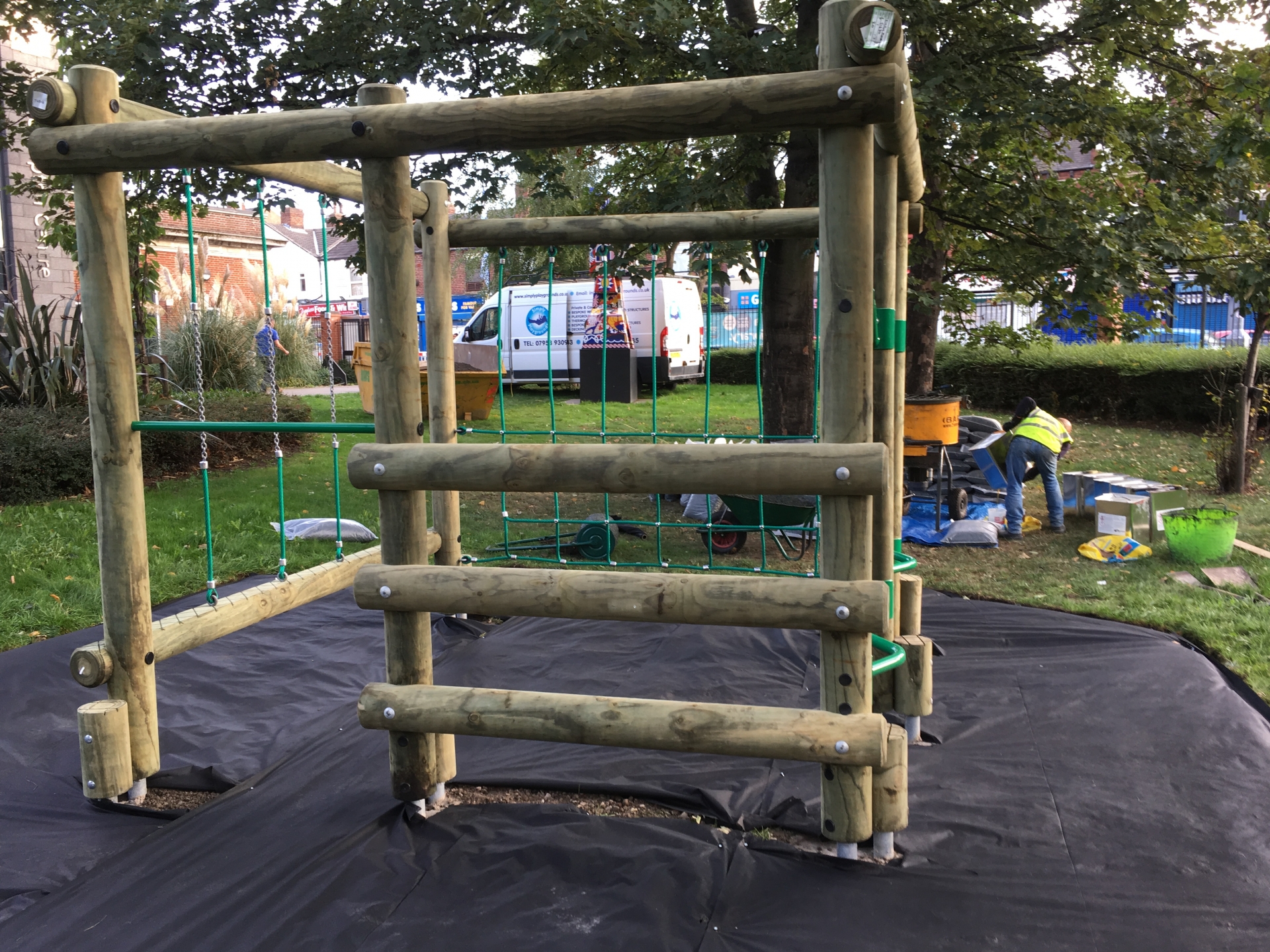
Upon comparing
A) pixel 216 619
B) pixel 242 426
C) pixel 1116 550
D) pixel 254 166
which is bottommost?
pixel 1116 550

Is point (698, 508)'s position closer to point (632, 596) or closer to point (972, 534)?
point (972, 534)

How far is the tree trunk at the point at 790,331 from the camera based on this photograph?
746 cm

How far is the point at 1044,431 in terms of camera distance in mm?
7523

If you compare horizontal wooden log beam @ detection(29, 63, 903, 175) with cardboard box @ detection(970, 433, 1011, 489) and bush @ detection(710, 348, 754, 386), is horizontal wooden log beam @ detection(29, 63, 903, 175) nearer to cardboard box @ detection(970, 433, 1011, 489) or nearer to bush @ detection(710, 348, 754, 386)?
cardboard box @ detection(970, 433, 1011, 489)

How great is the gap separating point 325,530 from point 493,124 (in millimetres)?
4795

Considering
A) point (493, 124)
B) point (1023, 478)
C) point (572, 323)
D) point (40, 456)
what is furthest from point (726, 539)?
point (572, 323)

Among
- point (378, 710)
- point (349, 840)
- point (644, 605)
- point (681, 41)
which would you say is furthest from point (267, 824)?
point (681, 41)

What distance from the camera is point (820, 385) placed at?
2.61 meters

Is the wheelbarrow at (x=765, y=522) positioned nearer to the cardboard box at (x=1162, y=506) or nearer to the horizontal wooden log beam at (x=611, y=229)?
the horizontal wooden log beam at (x=611, y=229)

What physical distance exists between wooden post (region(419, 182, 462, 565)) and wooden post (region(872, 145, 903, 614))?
201cm

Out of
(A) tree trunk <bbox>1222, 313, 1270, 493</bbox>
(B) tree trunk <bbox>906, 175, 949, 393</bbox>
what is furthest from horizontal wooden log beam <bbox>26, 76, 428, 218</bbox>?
(A) tree trunk <bbox>1222, 313, 1270, 493</bbox>

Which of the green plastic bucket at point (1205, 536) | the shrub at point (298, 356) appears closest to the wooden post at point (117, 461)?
the green plastic bucket at point (1205, 536)

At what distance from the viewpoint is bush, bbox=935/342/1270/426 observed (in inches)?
500

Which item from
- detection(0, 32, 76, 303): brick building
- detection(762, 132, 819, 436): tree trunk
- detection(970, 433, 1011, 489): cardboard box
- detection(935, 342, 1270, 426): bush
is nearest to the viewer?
detection(762, 132, 819, 436): tree trunk
